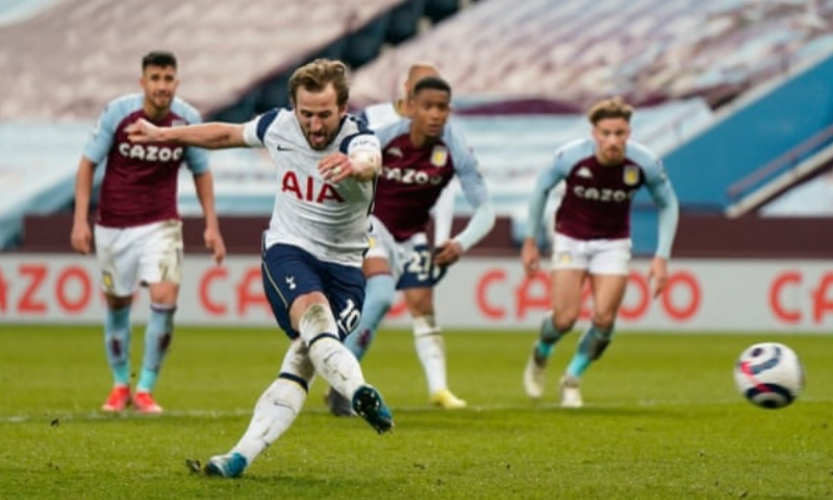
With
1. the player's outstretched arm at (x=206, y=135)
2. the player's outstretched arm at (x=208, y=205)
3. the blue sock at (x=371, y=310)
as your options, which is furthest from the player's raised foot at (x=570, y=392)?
the player's outstretched arm at (x=206, y=135)

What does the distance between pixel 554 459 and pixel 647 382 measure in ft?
21.0

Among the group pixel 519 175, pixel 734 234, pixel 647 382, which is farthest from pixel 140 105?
pixel 519 175

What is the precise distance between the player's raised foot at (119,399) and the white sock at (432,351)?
1.96m

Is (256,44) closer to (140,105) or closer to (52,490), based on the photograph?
(140,105)

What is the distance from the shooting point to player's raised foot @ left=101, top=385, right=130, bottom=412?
11410mm

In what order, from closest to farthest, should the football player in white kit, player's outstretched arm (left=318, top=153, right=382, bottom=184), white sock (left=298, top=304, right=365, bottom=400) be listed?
player's outstretched arm (left=318, top=153, right=382, bottom=184) < white sock (left=298, top=304, right=365, bottom=400) < the football player in white kit

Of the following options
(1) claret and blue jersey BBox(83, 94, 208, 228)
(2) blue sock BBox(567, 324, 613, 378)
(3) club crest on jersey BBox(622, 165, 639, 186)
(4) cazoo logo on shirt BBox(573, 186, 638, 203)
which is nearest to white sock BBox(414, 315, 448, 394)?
(2) blue sock BBox(567, 324, 613, 378)

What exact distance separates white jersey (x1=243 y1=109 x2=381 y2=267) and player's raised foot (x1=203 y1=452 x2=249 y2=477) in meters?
1.03

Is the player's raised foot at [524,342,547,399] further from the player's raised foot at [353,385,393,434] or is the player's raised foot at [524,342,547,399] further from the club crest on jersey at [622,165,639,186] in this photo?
the player's raised foot at [353,385,393,434]

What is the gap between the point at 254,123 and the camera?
7875 millimetres

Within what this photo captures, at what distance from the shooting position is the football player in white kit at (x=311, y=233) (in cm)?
734

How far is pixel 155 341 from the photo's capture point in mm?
11453

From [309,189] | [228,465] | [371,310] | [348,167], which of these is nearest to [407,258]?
[371,310]

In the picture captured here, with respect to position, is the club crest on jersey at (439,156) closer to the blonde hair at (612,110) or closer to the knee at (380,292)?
the knee at (380,292)
